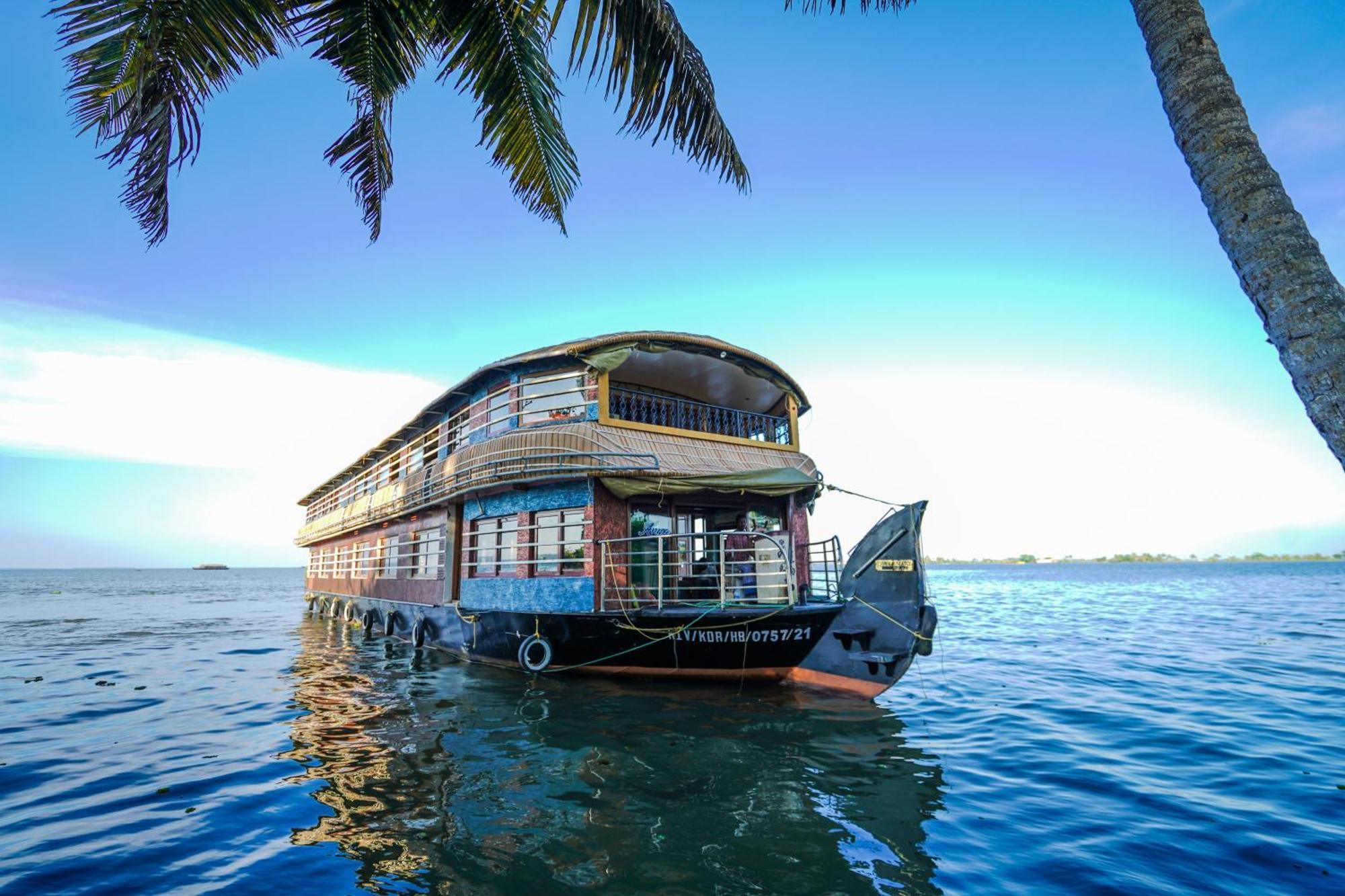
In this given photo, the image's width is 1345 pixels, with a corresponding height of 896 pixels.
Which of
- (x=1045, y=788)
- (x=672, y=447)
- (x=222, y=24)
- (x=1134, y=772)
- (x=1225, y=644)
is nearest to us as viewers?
(x=222, y=24)

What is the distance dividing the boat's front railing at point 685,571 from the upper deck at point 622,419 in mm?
1434

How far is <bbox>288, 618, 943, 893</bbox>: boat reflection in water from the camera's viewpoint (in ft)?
15.6

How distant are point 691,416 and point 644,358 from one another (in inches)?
73.4

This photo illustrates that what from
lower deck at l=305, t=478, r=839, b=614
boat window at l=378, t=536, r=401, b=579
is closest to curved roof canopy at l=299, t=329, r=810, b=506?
lower deck at l=305, t=478, r=839, b=614

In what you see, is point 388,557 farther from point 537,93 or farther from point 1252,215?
point 1252,215

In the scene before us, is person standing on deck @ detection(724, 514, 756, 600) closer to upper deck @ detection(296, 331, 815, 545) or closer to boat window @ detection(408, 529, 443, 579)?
upper deck @ detection(296, 331, 815, 545)

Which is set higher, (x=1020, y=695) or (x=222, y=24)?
(x=222, y=24)

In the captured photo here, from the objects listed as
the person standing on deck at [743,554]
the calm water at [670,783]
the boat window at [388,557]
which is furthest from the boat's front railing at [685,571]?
the boat window at [388,557]

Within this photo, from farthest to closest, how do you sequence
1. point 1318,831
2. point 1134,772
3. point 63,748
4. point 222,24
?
point 63,748 → point 1134,772 → point 1318,831 → point 222,24

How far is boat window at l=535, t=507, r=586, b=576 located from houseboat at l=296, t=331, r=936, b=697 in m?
0.04

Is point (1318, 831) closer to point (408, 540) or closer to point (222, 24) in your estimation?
point (222, 24)

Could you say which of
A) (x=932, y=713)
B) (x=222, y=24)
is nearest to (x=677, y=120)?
(x=222, y=24)

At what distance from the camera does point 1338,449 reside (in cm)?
288

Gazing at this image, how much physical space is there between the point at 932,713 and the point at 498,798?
729 centimetres
